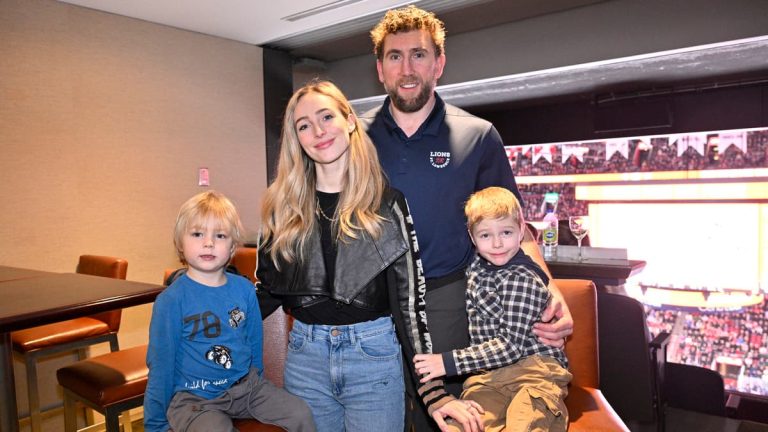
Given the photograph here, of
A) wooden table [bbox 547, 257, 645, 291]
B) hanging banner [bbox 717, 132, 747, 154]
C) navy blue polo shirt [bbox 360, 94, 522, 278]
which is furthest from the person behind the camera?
hanging banner [bbox 717, 132, 747, 154]

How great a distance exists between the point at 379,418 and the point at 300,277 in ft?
1.44

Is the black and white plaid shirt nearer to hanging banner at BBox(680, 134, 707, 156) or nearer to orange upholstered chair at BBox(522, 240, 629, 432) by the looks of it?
orange upholstered chair at BBox(522, 240, 629, 432)

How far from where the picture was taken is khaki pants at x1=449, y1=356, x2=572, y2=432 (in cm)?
148

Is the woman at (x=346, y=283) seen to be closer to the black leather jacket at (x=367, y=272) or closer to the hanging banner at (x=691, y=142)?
the black leather jacket at (x=367, y=272)

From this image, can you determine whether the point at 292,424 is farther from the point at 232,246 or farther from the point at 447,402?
the point at 232,246

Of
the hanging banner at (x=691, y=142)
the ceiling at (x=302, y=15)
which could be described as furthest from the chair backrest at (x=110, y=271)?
the hanging banner at (x=691, y=142)

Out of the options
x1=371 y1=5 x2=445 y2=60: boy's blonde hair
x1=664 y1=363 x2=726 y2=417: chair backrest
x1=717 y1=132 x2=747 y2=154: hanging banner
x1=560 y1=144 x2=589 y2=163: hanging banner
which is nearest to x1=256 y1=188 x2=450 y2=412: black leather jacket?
x1=371 y1=5 x2=445 y2=60: boy's blonde hair

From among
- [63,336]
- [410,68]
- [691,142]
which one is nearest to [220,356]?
[410,68]

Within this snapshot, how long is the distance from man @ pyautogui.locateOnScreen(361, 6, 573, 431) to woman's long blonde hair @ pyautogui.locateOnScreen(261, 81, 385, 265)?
0.24 metres

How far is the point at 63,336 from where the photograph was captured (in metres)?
2.99

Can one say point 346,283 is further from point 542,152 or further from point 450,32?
point 542,152

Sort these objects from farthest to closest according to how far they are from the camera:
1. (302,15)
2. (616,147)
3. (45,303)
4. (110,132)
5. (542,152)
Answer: (542,152) → (616,147) → (302,15) → (110,132) → (45,303)

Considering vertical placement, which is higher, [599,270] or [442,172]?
[442,172]

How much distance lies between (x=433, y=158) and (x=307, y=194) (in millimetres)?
476
